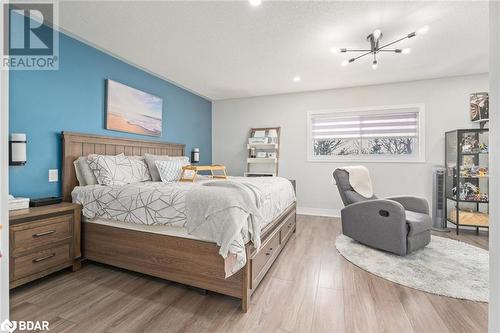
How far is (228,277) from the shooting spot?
170cm

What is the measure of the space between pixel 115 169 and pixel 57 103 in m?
0.95

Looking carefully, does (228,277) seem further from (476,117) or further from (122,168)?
(476,117)

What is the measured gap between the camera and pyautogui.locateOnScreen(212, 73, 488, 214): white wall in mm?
3896

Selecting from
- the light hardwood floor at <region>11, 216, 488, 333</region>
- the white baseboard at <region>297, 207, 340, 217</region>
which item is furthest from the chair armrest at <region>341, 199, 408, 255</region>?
the white baseboard at <region>297, 207, 340, 217</region>

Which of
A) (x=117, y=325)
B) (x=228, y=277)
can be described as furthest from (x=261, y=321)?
(x=117, y=325)

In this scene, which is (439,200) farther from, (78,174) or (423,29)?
(78,174)

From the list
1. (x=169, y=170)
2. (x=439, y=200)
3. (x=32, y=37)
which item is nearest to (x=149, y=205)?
(x=169, y=170)

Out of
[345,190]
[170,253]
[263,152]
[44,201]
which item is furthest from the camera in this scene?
[263,152]

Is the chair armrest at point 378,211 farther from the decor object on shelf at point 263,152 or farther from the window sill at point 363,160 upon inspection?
the decor object on shelf at point 263,152

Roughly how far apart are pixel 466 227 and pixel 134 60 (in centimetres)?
590

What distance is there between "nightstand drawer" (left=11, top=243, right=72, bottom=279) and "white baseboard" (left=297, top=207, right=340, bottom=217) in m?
3.89

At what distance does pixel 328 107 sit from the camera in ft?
15.0

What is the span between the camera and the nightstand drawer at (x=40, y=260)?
179 centimetres

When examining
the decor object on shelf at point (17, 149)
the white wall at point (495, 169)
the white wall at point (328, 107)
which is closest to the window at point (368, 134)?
the white wall at point (328, 107)
